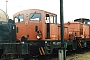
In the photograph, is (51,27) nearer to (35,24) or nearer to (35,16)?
(35,24)

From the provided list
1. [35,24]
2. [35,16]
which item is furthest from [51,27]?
[35,16]

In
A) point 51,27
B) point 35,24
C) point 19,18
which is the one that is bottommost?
point 51,27

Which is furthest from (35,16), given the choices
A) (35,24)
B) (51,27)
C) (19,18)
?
(51,27)

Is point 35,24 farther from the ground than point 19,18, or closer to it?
closer to it

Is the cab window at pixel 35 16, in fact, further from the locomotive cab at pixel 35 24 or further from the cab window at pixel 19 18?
the cab window at pixel 19 18

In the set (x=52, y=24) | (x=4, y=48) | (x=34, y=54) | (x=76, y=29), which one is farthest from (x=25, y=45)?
(x=76, y=29)

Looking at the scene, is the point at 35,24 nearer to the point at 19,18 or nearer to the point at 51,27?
the point at 51,27

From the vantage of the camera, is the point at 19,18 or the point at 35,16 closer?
the point at 35,16

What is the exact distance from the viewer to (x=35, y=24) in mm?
11844

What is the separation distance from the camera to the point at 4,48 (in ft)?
29.3

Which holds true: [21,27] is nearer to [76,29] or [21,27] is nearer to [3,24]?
[3,24]

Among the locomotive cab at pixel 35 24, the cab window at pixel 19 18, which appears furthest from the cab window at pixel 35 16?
the cab window at pixel 19 18

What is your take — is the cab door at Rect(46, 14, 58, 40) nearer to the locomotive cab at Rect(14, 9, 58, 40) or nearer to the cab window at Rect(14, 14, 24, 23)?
the locomotive cab at Rect(14, 9, 58, 40)

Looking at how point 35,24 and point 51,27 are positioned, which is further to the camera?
point 51,27
